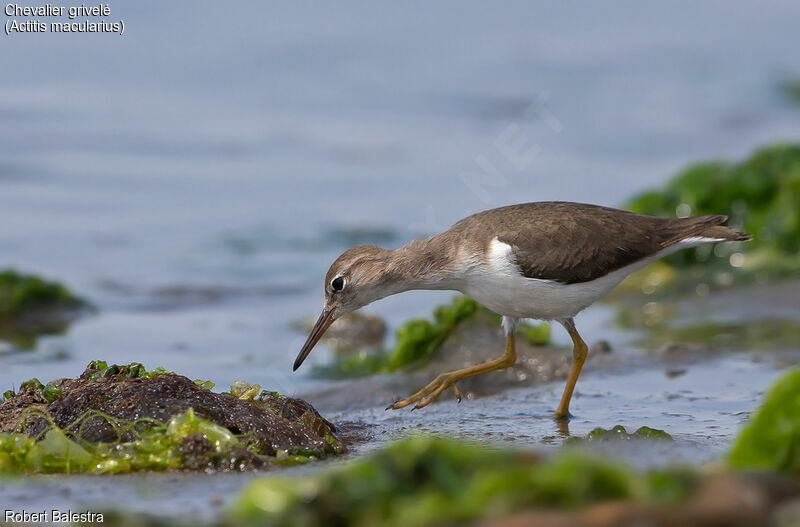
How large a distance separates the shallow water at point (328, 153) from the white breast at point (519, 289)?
692mm

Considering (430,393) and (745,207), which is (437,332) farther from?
(745,207)

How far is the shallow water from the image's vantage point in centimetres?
855

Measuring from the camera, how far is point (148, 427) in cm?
534

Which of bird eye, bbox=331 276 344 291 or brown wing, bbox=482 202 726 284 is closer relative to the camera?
brown wing, bbox=482 202 726 284

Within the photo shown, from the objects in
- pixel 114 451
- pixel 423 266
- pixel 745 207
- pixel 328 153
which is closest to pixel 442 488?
pixel 114 451

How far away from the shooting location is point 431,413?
23.7 feet

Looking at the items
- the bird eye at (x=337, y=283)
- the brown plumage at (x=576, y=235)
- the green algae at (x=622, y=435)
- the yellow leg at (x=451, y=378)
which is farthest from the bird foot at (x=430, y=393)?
the green algae at (x=622, y=435)

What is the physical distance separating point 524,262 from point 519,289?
176 millimetres

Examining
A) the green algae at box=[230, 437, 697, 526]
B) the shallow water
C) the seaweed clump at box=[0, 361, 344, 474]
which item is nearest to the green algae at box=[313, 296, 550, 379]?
the shallow water

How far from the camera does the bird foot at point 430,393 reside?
7.09 metres

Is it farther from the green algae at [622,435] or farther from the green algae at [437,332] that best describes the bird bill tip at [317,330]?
the green algae at [622,435]

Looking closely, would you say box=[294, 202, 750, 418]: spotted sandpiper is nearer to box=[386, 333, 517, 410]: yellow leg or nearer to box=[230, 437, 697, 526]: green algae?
box=[386, 333, 517, 410]: yellow leg

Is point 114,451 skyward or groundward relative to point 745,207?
groundward

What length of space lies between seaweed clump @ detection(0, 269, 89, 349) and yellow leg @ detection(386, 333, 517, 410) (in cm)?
424
